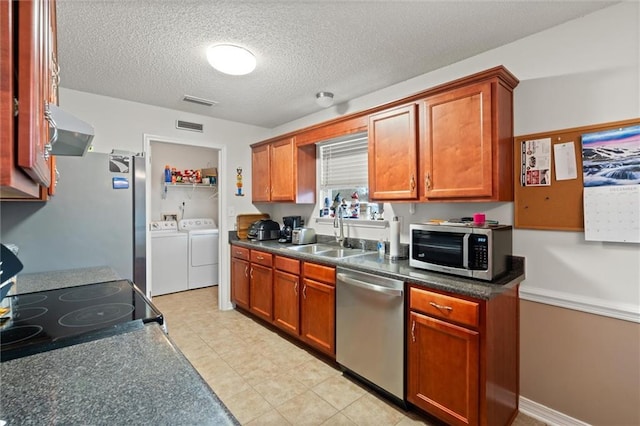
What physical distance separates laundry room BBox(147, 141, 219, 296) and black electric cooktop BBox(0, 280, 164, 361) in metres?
2.95

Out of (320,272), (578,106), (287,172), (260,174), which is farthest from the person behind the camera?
(260,174)

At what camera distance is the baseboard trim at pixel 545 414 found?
5.90 feet

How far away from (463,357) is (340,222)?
180 centimetres

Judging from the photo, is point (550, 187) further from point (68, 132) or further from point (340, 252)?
point (68, 132)

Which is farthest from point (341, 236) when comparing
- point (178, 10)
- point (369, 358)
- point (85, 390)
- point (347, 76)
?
point (85, 390)

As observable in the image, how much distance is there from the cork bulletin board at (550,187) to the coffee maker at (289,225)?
2.34m

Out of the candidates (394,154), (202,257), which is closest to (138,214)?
(394,154)

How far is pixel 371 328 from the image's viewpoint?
2129 mm

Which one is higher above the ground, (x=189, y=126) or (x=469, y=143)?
(x=189, y=126)

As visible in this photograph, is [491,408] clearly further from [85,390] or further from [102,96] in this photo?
[102,96]

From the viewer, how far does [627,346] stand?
1623mm

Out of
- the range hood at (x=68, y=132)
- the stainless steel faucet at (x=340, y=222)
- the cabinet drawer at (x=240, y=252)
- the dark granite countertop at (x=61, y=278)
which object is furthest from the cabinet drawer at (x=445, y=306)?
the cabinet drawer at (x=240, y=252)

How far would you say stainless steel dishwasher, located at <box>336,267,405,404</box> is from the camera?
→ 6.45 ft

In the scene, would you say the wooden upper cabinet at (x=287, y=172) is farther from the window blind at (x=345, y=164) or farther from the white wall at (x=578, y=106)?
A: the white wall at (x=578, y=106)
